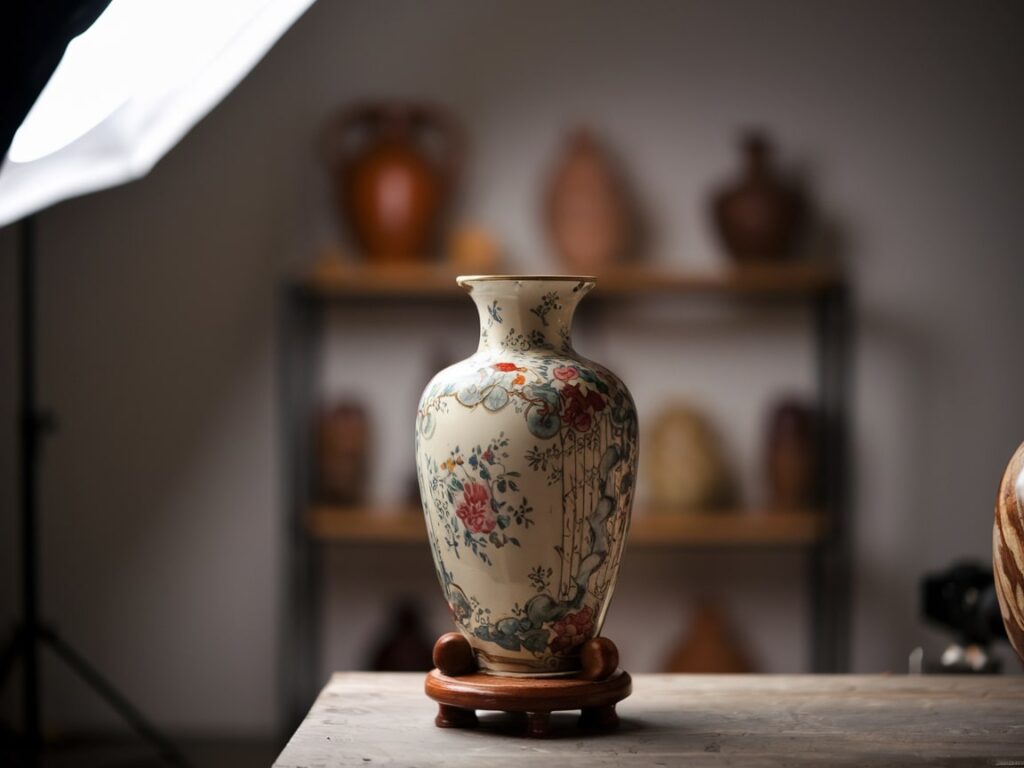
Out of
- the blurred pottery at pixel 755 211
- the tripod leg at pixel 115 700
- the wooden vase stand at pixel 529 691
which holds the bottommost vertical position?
the tripod leg at pixel 115 700

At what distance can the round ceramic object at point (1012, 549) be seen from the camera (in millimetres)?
1122

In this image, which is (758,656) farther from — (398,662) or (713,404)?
(398,662)

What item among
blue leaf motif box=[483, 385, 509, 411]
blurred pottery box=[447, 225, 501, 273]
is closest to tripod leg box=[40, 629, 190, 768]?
blurred pottery box=[447, 225, 501, 273]

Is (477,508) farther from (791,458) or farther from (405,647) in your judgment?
(791,458)

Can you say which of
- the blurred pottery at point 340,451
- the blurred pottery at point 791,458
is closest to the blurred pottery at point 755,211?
the blurred pottery at point 791,458

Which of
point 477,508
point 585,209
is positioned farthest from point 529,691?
point 585,209

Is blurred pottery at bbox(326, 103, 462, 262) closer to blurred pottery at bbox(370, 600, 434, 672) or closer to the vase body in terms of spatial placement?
blurred pottery at bbox(370, 600, 434, 672)

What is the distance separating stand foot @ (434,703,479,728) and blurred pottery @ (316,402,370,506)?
1.82m

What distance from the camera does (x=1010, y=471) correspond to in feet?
3.77

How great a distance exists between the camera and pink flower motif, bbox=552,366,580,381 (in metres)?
1.20

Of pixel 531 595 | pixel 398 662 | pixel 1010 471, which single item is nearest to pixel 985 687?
pixel 1010 471

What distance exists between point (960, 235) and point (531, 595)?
2271mm

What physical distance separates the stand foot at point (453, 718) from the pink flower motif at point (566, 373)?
0.34 metres

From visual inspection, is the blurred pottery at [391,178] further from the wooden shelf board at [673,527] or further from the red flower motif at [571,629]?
the red flower motif at [571,629]
